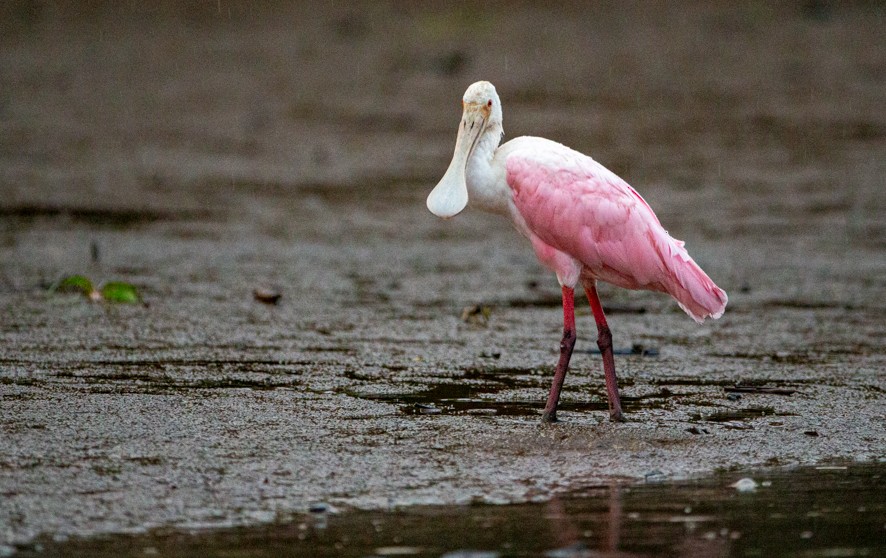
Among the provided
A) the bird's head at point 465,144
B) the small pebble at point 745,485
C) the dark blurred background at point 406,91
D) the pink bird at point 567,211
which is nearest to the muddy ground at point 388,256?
the dark blurred background at point 406,91

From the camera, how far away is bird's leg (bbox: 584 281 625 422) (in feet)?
21.8

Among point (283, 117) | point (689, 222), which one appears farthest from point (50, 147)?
point (689, 222)

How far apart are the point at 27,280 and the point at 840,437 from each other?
5.77 meters

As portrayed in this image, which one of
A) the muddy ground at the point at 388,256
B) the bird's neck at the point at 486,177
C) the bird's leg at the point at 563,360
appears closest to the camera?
the muddy ground at the point at 388,256

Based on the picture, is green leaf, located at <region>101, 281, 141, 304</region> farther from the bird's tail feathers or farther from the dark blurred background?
the dark blurred background

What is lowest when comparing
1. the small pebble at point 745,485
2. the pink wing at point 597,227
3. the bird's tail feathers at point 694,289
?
the small pebble at point 745,485

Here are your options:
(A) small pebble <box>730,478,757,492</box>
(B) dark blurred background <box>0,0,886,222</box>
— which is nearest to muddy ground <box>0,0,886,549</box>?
(B) dark blurred background <box>0,0,886,222</box>

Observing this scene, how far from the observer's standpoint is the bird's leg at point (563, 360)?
21.5 ft

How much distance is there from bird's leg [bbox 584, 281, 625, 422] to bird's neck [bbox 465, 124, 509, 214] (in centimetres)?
61

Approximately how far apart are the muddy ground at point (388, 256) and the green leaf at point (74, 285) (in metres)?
0.09

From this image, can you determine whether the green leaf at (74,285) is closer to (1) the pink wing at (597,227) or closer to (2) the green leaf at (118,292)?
(2) the green leaf at (118,292)

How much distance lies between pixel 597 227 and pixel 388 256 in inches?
179

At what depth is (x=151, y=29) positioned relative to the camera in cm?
2228

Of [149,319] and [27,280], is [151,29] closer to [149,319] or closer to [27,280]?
[27,280]
